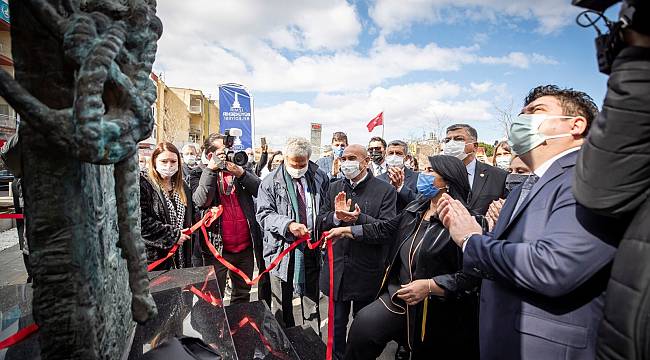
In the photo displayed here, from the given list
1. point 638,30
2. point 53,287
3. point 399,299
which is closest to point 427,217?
point 399,299

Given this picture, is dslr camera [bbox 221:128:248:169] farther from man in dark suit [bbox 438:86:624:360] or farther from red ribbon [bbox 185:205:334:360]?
man in dark suit [bbox 438:86:624:360]

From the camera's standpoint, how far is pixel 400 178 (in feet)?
15.6

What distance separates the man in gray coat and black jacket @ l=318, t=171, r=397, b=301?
0.86 feet

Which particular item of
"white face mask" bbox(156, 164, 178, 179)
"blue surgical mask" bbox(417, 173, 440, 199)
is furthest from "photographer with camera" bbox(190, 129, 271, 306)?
"blue surgical mask" bbox(417, 173, 440, 199)

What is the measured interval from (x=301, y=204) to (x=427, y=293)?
5.68 ft

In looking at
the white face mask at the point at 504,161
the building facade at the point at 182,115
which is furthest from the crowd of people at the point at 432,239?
the building facade at the point at 182,115

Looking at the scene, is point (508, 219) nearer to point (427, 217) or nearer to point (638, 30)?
point (427, 217)

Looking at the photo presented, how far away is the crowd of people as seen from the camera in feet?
4.87

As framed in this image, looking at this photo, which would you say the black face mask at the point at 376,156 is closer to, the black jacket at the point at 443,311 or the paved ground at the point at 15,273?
the paved ground at the point at 15,273

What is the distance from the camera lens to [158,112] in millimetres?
36906

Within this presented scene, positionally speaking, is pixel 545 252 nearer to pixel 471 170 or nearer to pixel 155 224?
pixel 471 170

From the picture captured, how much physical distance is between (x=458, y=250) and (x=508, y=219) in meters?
0.74

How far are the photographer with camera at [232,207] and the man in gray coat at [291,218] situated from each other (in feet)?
1.24

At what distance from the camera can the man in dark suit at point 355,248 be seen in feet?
10.8
